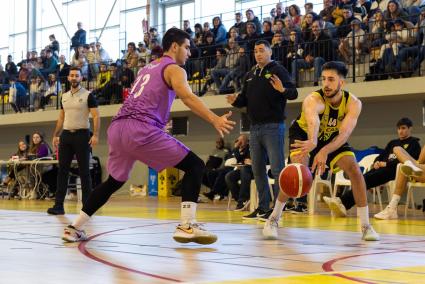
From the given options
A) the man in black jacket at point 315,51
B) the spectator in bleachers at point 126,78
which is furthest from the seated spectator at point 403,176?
the spectator in bleachers at point 126,78

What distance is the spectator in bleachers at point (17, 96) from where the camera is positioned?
2434 cm

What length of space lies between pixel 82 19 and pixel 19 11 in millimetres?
4158

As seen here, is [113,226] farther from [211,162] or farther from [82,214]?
[211,162]

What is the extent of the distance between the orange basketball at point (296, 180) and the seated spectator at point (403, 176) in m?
3.66

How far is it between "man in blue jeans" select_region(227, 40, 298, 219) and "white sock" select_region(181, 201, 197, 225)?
281 centimetres

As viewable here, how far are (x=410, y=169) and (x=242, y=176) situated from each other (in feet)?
10.9

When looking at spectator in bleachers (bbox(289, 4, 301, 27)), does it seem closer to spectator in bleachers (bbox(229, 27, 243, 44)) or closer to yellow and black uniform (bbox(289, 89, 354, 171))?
spectator in bleachers (bbox(229, 27, 243, 44))

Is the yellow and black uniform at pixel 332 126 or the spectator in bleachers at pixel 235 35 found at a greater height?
the spectator in bleachers at pixel 235 35

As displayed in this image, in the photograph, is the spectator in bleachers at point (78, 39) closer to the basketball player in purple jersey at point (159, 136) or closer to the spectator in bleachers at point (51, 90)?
the spectator in bleachers at point (51, 90)

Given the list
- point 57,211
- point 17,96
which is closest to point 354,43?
point 57,211

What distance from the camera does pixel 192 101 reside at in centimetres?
555

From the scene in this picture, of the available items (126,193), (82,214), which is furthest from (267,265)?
(126,193)

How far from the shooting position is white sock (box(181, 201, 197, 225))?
562 cm

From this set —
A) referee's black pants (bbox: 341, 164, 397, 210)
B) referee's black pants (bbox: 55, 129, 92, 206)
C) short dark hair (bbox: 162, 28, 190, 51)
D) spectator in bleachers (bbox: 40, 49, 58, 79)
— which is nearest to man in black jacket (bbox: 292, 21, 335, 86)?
referee's black pants (bbox: 341, 164, 397, 210)
